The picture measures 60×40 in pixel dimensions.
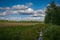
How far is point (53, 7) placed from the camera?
24.2 m

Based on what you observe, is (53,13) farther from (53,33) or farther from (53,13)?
(53,33)

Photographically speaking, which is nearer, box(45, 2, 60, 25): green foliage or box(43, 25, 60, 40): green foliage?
box(43, 25, 60, 40): green foliage

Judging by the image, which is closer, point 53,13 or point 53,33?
point 53,33

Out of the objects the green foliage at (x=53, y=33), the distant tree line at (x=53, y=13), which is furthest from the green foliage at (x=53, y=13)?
the green foliage at (x=53, y=33)

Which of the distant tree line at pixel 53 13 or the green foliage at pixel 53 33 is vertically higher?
the distant tree line at pixel 53 13

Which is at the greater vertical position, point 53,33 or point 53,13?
point 53,13

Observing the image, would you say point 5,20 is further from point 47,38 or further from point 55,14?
point 55,14

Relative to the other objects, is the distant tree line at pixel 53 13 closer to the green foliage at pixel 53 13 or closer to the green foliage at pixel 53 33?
the green foliage at pixel 53 13

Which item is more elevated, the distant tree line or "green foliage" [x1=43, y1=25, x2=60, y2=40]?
the distant tree line

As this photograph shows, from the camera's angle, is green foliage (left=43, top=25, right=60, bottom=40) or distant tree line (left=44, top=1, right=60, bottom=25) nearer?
green foliage (left=43, top=25, right=60, bottom=40)

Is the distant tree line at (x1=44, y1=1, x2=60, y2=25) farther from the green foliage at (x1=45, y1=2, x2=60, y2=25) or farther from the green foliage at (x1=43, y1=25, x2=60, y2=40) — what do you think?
the green foliage at (x1=43, y1=25, x2=60, y2=40)

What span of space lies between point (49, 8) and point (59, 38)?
16.0 metres

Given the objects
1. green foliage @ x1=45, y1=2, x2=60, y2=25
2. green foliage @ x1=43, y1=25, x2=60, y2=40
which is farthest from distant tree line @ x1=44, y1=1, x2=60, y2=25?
green foliage @ x1=43, y1=25, x2=60, y2=40

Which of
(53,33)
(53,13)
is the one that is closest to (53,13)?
(53,13)
